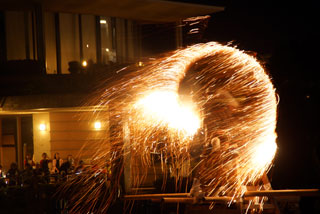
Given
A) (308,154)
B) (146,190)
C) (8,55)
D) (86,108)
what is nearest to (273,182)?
(308,154)

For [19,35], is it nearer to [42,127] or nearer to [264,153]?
[42,127]

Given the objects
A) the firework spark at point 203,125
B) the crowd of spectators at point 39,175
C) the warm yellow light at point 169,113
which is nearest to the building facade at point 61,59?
Result: the crowd of spectators at point 39,175

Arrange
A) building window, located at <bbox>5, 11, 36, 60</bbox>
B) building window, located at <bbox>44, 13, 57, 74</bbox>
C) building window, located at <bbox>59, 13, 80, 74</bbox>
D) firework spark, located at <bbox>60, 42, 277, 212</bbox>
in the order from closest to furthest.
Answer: firework spark, located at <bbox>60, 42, 277, 212</bbox> < building window, located at <bbox>5, 11, 36, 60</bbox> < building window, located at <bbox>44, 13, 57, 74</bbox> < building window, located at <bbox>59, 13, 80, 74</bbox>

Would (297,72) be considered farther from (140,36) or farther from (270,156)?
(140,36)

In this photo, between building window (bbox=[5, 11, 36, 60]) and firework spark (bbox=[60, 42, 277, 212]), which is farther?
building window (bbox=[5, 11, 36, 60])

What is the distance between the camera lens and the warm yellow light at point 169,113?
9891 mm

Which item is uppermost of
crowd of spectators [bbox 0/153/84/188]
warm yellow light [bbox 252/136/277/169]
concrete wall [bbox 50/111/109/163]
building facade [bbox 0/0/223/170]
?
building facade [bbox 0/0/223/170]

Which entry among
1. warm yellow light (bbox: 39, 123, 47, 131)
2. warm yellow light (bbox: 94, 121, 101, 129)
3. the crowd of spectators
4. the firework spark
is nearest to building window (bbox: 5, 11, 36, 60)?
warm yellow light (bbox: 39, 123, 47, 131)

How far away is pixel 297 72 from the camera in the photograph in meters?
10.1

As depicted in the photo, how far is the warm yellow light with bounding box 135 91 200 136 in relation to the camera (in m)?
9.89

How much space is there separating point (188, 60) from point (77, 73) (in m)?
6.79

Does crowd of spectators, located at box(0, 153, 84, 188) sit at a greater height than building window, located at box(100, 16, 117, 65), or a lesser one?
lesser

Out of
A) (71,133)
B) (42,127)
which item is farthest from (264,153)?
(42,127)

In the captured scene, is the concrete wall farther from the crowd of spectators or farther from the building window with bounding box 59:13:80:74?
the crowd of spectators
